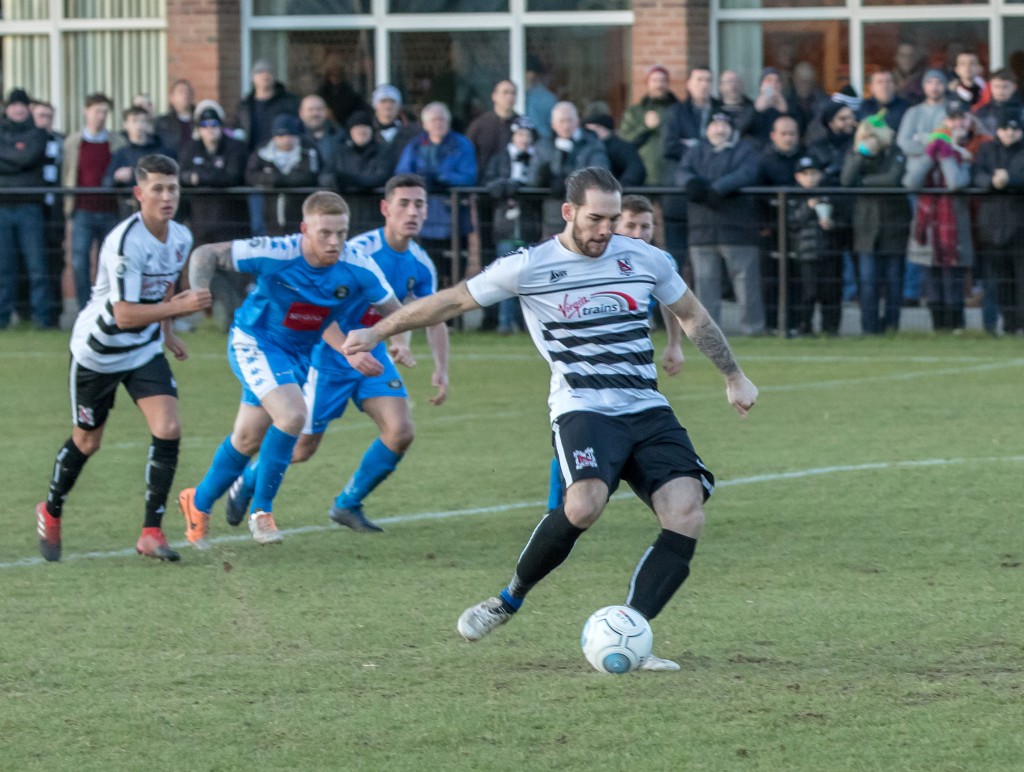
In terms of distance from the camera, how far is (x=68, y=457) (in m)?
8.33

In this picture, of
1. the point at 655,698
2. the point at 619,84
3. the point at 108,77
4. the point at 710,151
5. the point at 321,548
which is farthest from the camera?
the point at 108,77

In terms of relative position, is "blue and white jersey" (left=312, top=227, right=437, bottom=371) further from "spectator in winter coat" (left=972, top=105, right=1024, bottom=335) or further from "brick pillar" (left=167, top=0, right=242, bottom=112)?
"brick pillar" (left=167, top=0, right=242, bottom=112)

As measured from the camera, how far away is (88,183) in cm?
1762

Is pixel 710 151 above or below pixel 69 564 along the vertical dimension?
above

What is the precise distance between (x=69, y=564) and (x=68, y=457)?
0.54 metres

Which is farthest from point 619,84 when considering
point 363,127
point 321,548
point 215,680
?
point 215,680

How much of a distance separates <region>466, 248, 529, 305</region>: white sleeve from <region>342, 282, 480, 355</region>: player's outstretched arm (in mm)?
29

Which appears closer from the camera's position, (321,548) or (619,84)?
(321,548)

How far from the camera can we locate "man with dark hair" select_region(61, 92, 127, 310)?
17172 millimetres

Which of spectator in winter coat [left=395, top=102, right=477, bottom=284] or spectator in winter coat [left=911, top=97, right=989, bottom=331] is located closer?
spectator in winter coat [left=911, top=97, right=989, bottom=331]

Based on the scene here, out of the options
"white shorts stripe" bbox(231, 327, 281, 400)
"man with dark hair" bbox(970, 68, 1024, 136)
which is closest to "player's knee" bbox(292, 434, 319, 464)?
"white shorts stripe" bbox(231, 327, 281, 400)

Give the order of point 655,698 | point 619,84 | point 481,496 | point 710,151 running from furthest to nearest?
1. point 619,84
2. point 710,151
3. point 481,496
4. point 655,698

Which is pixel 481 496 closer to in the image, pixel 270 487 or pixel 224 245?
pixel 270 487

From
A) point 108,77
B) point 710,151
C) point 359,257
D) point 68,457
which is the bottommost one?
point 68,457
